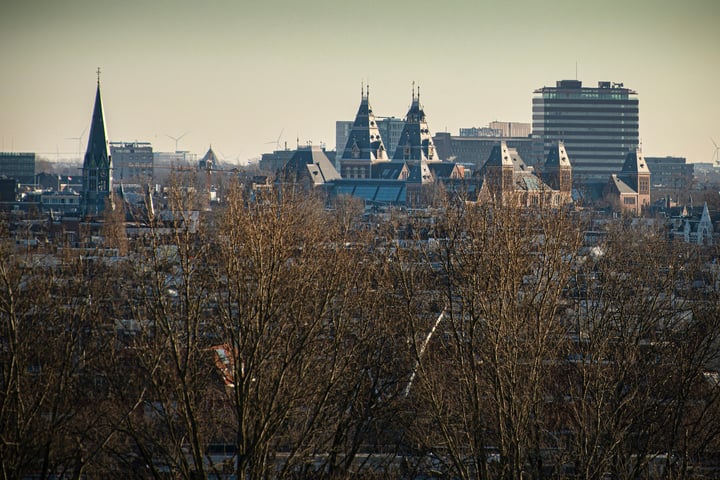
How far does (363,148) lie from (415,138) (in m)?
7.03

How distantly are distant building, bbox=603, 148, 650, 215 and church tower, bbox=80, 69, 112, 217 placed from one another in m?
66.1

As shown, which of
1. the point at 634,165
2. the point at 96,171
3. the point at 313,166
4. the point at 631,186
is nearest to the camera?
the point at 96,171

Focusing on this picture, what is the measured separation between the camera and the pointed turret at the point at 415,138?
543ft

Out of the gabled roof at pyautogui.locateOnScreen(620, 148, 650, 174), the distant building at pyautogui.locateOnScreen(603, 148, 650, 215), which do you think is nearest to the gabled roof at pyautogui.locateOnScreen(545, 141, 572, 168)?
the distant building at pyautogui.locateOnScreen(603, 148, 650, 215)

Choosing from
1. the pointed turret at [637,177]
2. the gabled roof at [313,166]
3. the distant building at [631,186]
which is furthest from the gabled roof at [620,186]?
the gabled roof at [313,166]

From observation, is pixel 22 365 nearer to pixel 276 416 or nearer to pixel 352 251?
pixel 276 416

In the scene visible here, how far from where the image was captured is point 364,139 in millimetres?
170000

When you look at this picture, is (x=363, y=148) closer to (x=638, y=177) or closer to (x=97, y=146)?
(x=638, y=177)

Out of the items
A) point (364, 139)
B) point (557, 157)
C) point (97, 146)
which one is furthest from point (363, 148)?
point (97, 146)

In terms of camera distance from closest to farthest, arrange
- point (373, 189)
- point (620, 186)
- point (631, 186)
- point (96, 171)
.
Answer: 1. point (96, 171)
2. point (373, 189)
3. point (620, 186)
4. point (631, 186)

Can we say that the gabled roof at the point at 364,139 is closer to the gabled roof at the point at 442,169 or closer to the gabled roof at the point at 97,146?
the gabled roof at the point at 442,169

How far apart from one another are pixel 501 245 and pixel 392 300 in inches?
243

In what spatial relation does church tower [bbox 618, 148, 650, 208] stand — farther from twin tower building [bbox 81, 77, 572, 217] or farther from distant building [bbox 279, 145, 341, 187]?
distant building [bbox 279, 145, 341, 187]

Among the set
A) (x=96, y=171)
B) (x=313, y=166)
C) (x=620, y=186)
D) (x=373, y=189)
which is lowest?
(x=373, y=189)
